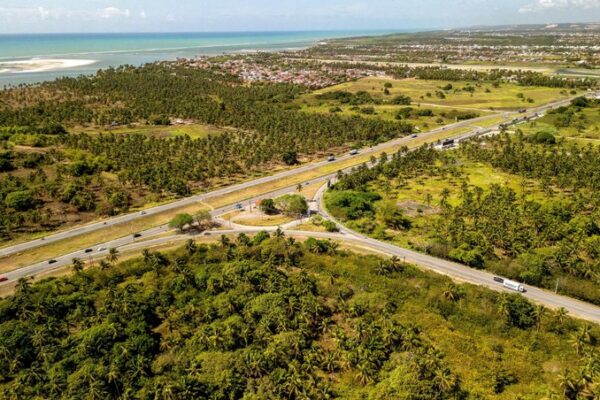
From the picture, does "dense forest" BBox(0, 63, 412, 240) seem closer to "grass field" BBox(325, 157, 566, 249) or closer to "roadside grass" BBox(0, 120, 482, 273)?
"roadside grass" BBox(0, 120, 482, 273)

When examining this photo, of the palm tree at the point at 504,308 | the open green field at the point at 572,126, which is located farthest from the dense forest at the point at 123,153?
the palm tree at the point at 504,308

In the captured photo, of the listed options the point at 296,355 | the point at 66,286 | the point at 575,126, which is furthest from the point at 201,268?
the point at 575,126

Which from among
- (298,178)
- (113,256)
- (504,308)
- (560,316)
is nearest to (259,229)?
(113,256)

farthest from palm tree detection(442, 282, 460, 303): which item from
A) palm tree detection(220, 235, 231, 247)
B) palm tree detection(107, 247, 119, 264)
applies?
palm tree detection(107, 247, 119, 264)

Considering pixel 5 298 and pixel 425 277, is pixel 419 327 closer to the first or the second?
pixel 425 277

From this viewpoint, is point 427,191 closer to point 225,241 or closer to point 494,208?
point 494,208
